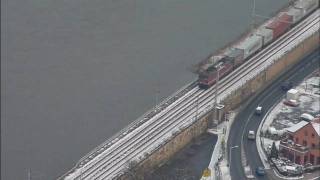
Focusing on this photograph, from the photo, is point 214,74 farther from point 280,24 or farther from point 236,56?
point 280,24

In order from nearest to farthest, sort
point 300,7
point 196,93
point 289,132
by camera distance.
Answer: point 289,132, point 196,93, point 300,7

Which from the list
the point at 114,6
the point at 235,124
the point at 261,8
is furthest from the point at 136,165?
the point at 261,8

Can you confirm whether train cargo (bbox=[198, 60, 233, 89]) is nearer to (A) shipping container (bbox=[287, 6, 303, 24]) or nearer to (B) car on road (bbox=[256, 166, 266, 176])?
(B) car on road (bbox=[256, 166, 266, 176])

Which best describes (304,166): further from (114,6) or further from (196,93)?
(114,6)

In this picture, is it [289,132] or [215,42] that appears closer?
[289,132]

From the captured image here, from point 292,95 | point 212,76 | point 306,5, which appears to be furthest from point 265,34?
point 212,76

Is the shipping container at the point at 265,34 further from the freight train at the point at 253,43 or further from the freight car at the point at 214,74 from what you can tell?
the freight car at the point at 214,74

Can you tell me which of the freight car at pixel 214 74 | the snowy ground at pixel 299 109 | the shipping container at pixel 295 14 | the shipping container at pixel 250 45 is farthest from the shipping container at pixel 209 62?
the shipping container at pixel 295 14

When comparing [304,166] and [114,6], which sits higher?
[114,6]
